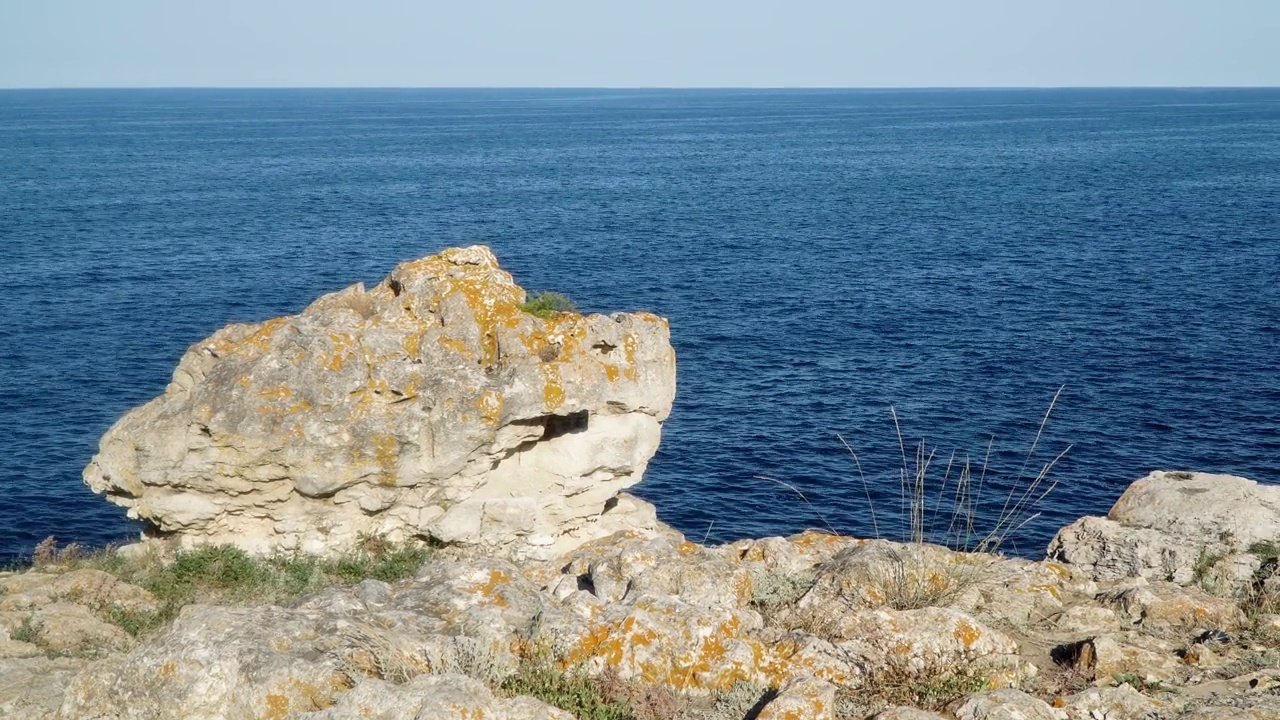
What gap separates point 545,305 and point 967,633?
14.8 meters

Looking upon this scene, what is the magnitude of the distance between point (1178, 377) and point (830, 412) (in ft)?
55.9

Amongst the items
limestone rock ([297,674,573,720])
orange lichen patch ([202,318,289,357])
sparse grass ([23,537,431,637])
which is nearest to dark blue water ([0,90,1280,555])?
sparse grass ([23,537,431,637])

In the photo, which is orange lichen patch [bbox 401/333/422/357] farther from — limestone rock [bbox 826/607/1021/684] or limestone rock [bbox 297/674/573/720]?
limestone rock [bbox 297/674/573/720]

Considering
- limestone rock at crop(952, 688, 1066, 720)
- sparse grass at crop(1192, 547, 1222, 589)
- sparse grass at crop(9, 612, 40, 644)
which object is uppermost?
limestone rock at crop(952, 688, 1066, 720)

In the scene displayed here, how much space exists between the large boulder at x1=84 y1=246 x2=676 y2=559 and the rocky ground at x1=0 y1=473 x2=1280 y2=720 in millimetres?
4720

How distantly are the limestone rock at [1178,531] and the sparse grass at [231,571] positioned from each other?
1228 cm

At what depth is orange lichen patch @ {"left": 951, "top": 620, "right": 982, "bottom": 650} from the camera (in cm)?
1266

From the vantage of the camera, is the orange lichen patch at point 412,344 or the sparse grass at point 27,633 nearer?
the sparse grass at point 27,633

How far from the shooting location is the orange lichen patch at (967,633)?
1266 cm

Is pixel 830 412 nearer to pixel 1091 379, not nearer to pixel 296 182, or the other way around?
pixel 1091 379

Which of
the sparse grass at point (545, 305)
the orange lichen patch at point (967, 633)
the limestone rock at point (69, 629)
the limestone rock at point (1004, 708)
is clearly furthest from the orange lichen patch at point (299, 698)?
the sparse grass at point (545, 305)

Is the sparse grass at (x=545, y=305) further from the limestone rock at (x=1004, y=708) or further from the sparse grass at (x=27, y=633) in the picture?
the limestone rock at (x=1004, y=708)

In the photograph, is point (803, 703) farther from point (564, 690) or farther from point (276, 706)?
point (276, 706)

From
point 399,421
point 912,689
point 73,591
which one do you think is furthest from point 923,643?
point 73,591
